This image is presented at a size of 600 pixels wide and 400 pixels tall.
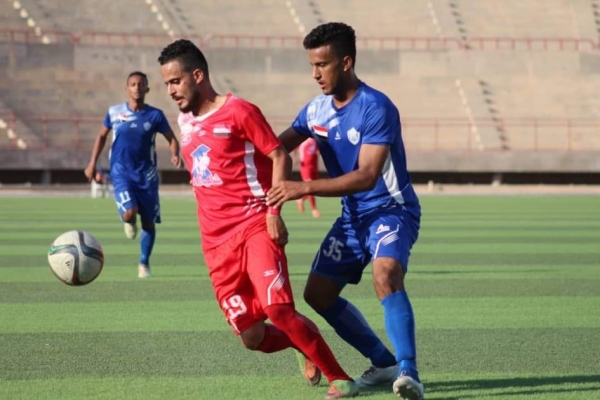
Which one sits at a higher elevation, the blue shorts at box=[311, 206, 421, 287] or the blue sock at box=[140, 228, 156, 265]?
the blue shorts at box=[311, 206, 421, 287]

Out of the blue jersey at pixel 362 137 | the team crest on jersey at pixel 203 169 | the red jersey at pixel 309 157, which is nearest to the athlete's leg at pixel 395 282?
the blue jersey at pixel 362 137

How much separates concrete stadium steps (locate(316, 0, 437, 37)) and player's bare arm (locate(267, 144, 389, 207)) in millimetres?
43318

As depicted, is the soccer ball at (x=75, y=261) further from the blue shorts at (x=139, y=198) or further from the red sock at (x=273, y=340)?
the blue shorts at (x=139, y=198)

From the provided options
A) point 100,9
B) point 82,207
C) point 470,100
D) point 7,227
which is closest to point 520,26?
point 470,100

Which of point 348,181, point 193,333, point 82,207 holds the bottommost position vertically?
point 82,207

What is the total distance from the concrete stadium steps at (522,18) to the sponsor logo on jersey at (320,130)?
4408 cm

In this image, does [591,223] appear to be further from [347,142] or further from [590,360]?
[347,142]

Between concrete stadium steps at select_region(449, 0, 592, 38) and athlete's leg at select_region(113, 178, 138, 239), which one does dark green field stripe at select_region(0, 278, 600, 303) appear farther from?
concrete stadium steps at select_region(449, 0, 592, 38)

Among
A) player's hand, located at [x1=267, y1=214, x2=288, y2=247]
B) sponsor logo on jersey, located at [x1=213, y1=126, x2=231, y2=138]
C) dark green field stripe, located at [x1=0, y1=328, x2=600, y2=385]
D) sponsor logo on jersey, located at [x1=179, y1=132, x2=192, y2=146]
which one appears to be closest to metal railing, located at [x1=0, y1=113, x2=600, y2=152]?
dark green field stripe, located at [x1=0, y1=328, x2=600, y2=385]

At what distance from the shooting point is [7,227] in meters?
22.5

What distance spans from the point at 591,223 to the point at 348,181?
17.9m

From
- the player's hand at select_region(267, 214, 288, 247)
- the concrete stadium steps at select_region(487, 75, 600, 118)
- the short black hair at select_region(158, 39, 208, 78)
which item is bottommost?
the concrete stadium steps at select_region(487, 75, 600, 118)

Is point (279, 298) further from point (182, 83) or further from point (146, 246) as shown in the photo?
point (146, 246)

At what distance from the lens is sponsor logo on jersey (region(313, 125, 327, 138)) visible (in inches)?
285
